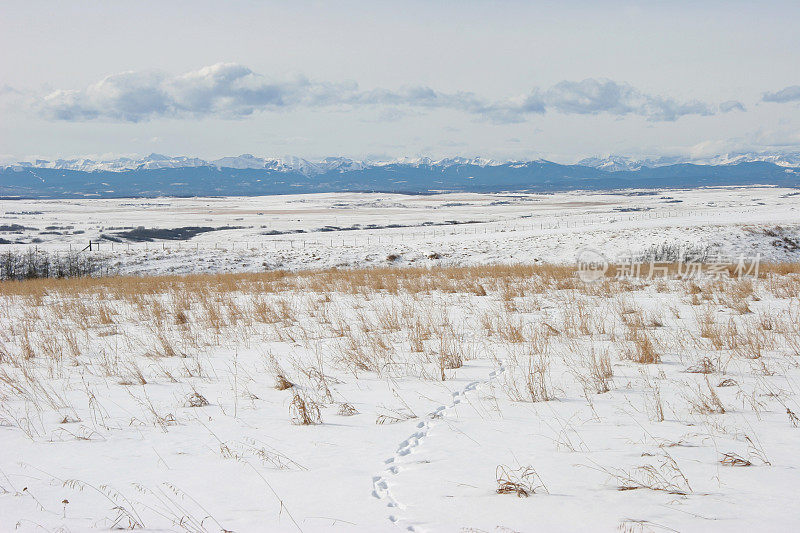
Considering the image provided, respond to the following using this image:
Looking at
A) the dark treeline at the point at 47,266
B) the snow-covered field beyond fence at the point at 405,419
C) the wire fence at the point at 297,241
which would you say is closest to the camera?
the snow-covered field beyond fence at the point at 405,419

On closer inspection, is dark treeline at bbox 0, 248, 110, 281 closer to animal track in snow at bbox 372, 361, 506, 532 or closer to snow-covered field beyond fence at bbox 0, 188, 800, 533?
snow-covered field beyond fence at bbox 0, 188, 800, 533

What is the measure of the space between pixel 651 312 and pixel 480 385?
174 inches

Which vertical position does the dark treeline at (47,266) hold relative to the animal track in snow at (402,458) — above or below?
below

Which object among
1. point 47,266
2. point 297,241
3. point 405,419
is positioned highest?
point 405,419

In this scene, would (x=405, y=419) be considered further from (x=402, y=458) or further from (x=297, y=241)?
(x=297, y=241)

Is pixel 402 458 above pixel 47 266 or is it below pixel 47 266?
above

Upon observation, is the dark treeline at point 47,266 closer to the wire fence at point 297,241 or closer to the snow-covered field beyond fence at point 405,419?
the wire fence at point 297,241

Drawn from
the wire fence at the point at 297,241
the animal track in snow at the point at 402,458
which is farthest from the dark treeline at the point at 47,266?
the animal track in snow at the point at 402,458

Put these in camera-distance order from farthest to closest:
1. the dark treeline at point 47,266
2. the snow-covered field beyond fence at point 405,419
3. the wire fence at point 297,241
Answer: the wire fence at point 297,241, the dark treeline at point 47,266, the snow-covered field beyond fence at point 405,419

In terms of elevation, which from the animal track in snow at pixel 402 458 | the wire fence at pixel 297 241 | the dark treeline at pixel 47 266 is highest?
the animal track in snow at pixel 402 458

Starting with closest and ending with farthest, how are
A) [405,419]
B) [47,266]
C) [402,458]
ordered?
[402,458] → [405,419] → [47,266]

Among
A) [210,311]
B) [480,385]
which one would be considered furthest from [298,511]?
[210,311]

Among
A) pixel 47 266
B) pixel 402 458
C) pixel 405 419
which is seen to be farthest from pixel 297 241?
pixel 402 458

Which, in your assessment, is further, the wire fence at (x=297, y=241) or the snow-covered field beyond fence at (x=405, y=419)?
the wire fence at (x=297, y=241)
